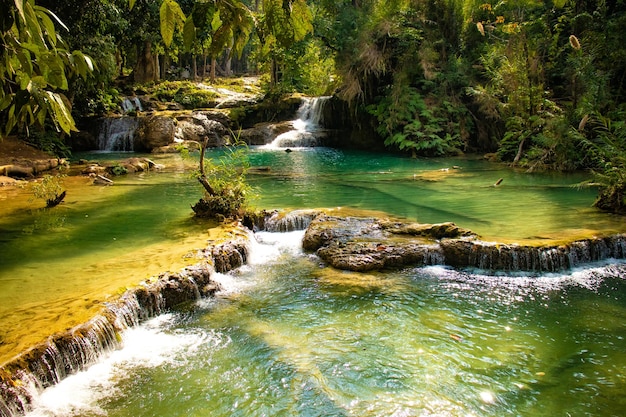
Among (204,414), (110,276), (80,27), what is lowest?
(204,414)

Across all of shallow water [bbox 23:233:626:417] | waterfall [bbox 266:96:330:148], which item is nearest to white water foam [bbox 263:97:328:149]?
waterfall [bbox 266:96:330:148]

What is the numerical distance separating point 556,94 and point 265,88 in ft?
66.0

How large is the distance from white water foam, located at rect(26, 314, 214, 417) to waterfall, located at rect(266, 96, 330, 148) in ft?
61.0

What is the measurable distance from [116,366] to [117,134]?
2009 cm

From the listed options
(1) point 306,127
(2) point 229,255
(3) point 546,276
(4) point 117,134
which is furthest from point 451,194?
(4) point 117,134

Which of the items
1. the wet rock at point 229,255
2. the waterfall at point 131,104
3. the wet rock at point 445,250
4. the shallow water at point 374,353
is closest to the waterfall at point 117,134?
the waterfall at point 131,104

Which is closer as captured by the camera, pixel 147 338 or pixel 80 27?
pixel 147 338

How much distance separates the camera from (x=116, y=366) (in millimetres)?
4844

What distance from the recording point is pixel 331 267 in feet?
24.6

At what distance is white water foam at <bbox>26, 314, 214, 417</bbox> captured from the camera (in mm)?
4148

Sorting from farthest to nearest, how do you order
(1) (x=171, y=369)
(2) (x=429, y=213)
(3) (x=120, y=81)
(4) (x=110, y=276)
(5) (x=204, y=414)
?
(3) (x=120, y=81) → (2) (x=429, y=213) → (4) (x=110, y=276) → (1) (x=171, y=369) → (5) (x=204, y=414)

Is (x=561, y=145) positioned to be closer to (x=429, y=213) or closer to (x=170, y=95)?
(x=429, y=213)

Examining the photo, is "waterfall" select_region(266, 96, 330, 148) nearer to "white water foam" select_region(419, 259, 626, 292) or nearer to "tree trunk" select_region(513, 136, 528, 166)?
"tree trunk" select_region(513, 136, 528, 166)

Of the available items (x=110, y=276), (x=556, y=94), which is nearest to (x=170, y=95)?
(x=556, y=94)
